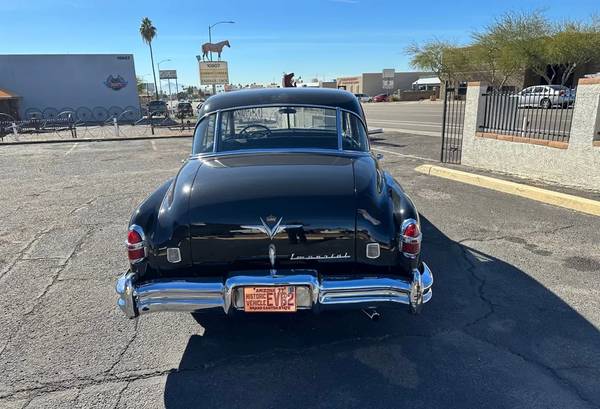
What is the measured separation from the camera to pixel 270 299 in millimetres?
2762

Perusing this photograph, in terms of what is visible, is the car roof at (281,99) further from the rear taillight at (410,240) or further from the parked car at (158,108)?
the parked car at (158,108)

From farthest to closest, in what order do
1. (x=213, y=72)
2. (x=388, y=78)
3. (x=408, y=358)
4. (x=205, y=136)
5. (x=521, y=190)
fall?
(x=388, y=78) → (x=213, y=72) → (x=521, y=190) → (x=205, y=136) → (x=408, y=358)

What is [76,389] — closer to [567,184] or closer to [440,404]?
[440,404]

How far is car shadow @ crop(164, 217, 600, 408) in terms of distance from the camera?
103 inches

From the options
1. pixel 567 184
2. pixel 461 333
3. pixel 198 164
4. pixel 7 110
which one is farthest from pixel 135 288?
pixel 7 110

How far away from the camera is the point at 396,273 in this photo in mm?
2973

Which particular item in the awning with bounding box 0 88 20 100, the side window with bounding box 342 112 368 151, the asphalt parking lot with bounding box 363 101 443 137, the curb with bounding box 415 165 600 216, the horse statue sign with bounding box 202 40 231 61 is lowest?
the asphalt parking lot with bounding box 363 101 443 137

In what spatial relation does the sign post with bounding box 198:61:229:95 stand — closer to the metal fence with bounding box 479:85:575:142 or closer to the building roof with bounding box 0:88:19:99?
the building roof with bounding box 0:88:19:99

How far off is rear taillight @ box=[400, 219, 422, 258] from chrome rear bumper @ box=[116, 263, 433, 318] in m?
0.19

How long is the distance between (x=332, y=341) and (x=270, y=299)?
0.76 metres

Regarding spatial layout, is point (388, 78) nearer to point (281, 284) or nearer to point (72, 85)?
point (72, 85)

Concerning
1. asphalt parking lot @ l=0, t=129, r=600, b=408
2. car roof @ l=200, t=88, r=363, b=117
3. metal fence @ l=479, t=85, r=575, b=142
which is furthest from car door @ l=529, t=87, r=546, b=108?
car roof @ l=200, t=88, r=363, b=117

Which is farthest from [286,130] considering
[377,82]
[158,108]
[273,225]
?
[377,82]

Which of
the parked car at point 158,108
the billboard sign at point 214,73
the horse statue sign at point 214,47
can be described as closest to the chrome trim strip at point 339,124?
the billboard sign at point 214,73
